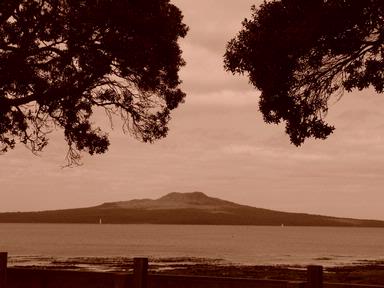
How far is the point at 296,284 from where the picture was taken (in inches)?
443

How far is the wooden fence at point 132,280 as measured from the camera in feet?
37.9

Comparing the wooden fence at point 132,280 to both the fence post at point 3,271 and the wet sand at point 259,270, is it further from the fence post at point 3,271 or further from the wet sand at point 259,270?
the wet sand at point 259,270

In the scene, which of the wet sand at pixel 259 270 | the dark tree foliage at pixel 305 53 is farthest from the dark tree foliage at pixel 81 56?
the wet sand at pixel 259 270

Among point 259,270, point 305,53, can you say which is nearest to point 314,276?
point 305,53

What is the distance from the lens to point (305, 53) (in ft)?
66.8

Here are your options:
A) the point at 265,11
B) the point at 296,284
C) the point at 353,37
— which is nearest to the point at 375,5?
the point at 353,37

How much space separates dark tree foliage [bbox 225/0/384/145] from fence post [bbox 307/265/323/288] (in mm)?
9472

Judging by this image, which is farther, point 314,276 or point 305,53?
point 305,53

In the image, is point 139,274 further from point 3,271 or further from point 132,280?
point 3,271

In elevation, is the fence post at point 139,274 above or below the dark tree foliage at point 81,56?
below

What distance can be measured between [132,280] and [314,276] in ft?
11.0

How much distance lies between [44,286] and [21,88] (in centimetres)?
1069

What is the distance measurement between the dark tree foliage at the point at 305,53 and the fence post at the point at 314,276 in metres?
9.47

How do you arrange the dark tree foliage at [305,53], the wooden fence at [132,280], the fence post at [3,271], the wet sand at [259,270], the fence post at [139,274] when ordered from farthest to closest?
the wet sand at [259,270]
the dark tree foliage at [305,53]
the fence post at [3,271]
the fence post at [139,274]
the wooden fence at [132,280]
